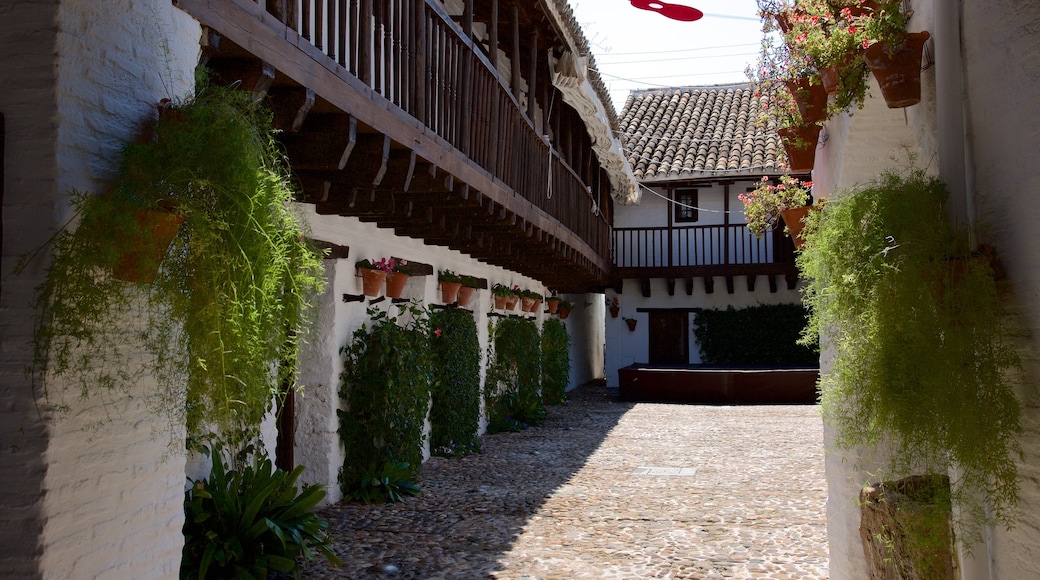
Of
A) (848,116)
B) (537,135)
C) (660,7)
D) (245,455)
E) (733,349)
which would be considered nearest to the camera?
(848,116)

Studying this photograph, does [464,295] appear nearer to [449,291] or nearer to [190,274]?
[449,291]

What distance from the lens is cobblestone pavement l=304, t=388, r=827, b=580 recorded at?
5.69m

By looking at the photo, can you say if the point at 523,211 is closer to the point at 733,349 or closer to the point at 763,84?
the point at 763,84

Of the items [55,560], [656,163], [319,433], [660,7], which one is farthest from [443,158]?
[656,163]

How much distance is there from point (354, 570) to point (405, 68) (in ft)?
10.5

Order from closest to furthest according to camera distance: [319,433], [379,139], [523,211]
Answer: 1. [379,139]
2. [319,433]
3. [523,211]

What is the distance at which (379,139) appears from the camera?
522 cm

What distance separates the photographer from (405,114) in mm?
5535

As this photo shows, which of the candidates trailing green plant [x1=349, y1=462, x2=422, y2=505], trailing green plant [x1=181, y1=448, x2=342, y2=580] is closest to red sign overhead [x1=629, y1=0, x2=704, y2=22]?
trailing green plant [x1=181, y1=448, x2=342, y2=580]

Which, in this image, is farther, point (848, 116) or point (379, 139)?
point (379, 139)

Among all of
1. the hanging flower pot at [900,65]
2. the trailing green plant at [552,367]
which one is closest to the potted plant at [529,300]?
the trailing green plant at [552,367]

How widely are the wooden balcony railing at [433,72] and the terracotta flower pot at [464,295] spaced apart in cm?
167

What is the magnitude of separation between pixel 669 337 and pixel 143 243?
18.6 m


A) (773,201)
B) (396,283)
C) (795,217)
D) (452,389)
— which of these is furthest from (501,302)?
(795,217)
